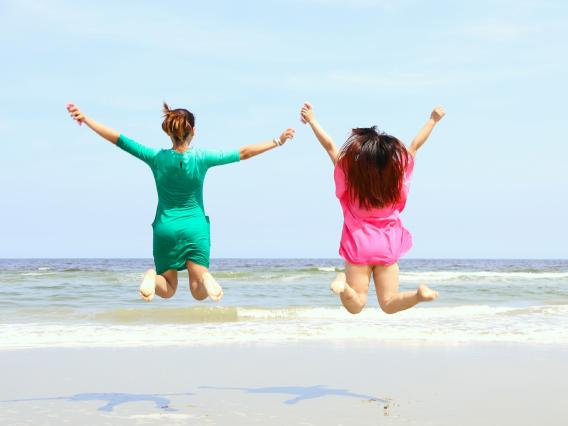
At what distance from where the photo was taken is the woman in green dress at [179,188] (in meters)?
6.38

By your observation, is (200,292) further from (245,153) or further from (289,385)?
(289,385)

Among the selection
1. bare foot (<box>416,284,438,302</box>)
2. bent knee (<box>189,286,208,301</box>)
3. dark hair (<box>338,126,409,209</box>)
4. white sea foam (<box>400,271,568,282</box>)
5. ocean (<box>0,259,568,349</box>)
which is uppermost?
dark hair (<box>338,126,409,209</box>)

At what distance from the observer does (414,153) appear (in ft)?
20.9

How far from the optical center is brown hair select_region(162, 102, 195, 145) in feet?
20.9

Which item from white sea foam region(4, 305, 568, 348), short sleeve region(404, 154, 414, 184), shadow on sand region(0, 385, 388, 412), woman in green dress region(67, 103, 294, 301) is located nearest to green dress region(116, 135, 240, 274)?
woman in green dress region(67, 103, 294, 301)

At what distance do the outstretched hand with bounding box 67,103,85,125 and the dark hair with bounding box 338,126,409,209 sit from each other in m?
2.15

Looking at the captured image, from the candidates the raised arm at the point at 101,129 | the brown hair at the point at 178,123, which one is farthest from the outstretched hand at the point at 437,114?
the raised arm at the point at 101,129

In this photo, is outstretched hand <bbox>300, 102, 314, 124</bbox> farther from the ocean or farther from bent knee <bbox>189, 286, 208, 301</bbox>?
the ocean

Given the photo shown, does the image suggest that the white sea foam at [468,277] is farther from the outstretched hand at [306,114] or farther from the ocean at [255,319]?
the outstretched hand at [306,114]

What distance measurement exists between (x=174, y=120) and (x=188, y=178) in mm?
491

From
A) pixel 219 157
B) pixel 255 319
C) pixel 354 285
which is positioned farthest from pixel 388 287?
pixel 255 319

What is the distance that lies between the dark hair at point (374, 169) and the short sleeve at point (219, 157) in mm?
902

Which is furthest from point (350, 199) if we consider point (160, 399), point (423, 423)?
point (160, 399)

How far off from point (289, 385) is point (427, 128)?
3.16m
